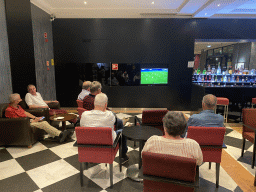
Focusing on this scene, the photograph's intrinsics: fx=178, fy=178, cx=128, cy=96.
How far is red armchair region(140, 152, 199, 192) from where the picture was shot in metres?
1.34

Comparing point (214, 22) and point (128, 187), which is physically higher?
point (214, 22)

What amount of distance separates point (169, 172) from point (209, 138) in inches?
39.3

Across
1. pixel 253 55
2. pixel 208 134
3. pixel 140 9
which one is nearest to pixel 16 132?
pixel 208 134

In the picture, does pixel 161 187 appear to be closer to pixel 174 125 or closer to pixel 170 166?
pixel 170 166

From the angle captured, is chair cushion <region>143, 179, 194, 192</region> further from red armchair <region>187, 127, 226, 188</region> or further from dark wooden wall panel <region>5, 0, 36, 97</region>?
dark wooden wall panel <region>5, 0, 36, 97</region>

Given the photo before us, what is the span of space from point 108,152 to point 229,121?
432 cm

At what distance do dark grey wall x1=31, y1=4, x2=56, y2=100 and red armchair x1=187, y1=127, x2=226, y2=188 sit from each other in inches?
185

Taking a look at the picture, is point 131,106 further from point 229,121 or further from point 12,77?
point 12,77

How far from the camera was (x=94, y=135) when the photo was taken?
212cm

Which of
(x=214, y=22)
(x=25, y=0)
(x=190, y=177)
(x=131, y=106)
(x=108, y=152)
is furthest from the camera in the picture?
(x=131, y=106)

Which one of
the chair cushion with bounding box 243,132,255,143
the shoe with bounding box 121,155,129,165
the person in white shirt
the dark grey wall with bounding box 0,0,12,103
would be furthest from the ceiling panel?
the shoe with bounding box 121,155,129,165

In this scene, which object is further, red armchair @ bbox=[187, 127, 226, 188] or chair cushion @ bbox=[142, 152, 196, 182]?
red armchair @ bbox=[187, 127, 226, 188]

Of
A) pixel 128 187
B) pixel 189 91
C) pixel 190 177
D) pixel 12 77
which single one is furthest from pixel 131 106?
pixel 190 177

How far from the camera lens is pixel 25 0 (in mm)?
4516
